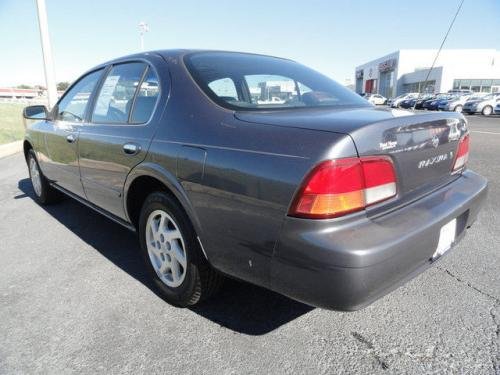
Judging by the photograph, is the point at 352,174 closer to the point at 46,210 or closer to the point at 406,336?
the point at 406,336

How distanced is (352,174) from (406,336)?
3.56ft

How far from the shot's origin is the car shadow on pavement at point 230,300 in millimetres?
2354

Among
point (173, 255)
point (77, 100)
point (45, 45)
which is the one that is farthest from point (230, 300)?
point (45, 45)

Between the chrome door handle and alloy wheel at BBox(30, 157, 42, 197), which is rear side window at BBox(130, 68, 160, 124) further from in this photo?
alloy wheel at BBox(30, 157, 42, 197)

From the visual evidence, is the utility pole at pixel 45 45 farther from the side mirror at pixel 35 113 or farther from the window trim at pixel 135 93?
the window trim at pixel 135 93

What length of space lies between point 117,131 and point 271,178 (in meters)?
1.51

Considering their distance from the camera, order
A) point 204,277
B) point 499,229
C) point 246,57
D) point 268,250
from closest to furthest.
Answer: point 268,250 < point 204,277 < point 246,57 < point 499,229

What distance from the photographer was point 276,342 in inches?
84.7

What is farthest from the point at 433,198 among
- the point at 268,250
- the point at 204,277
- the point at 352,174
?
the point at 204,277

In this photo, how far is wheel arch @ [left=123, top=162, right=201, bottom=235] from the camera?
217 centimetres

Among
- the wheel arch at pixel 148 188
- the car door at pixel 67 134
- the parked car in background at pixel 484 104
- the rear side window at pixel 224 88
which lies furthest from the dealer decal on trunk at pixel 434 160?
the parked car in background at pixel 484 104

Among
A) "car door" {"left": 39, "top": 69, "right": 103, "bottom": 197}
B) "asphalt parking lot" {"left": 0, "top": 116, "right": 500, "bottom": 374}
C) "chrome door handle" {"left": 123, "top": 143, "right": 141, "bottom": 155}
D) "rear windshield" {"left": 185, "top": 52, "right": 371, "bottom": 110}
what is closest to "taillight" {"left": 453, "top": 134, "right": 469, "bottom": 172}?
"rear windshield" {"left": 185, "top": 52, "right": 371, "bottom": 110}

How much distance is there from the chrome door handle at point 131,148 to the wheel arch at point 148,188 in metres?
0.11

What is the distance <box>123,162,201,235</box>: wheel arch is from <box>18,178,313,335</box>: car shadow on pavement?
56 centimetres
